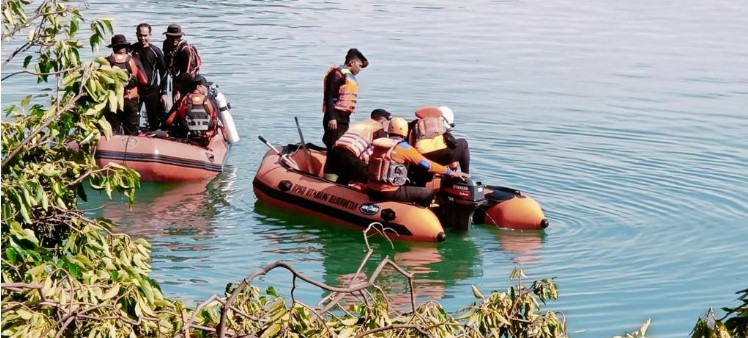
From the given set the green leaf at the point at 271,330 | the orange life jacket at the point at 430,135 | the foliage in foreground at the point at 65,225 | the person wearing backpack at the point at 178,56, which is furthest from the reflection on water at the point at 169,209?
the green leaf at the point at 271,330

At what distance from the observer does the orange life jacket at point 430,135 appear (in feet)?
39.1

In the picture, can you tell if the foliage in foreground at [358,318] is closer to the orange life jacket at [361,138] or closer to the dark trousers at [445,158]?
the dark trousers at [445,158]

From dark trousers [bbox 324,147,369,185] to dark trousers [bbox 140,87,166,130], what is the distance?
2.69 m

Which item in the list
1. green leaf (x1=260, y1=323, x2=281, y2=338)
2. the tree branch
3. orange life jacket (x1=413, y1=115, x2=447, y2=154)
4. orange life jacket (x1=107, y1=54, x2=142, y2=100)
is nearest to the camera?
green leaf (x1=260, y1=323, x2=281, y2=338)

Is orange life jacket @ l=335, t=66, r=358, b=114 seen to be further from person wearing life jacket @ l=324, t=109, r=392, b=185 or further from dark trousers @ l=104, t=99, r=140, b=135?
dark trousers @ l=104, t=99, r=140, b=135

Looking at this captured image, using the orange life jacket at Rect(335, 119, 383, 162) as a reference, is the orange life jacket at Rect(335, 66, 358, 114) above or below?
above

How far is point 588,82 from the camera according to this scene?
2134 centimetres

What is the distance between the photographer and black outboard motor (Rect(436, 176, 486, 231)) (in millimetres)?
11680

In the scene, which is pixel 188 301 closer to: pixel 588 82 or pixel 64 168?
pixel 64 168

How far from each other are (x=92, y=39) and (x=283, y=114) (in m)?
11.3

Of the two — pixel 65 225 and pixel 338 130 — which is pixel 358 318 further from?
pixel 338 130

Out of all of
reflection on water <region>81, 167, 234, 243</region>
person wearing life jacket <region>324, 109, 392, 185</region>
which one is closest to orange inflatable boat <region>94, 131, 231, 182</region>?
reflection on water <region>81, 167, 234, 243</region>

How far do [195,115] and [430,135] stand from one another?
10.1 ft

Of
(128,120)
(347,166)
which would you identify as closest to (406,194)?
(347,166)
